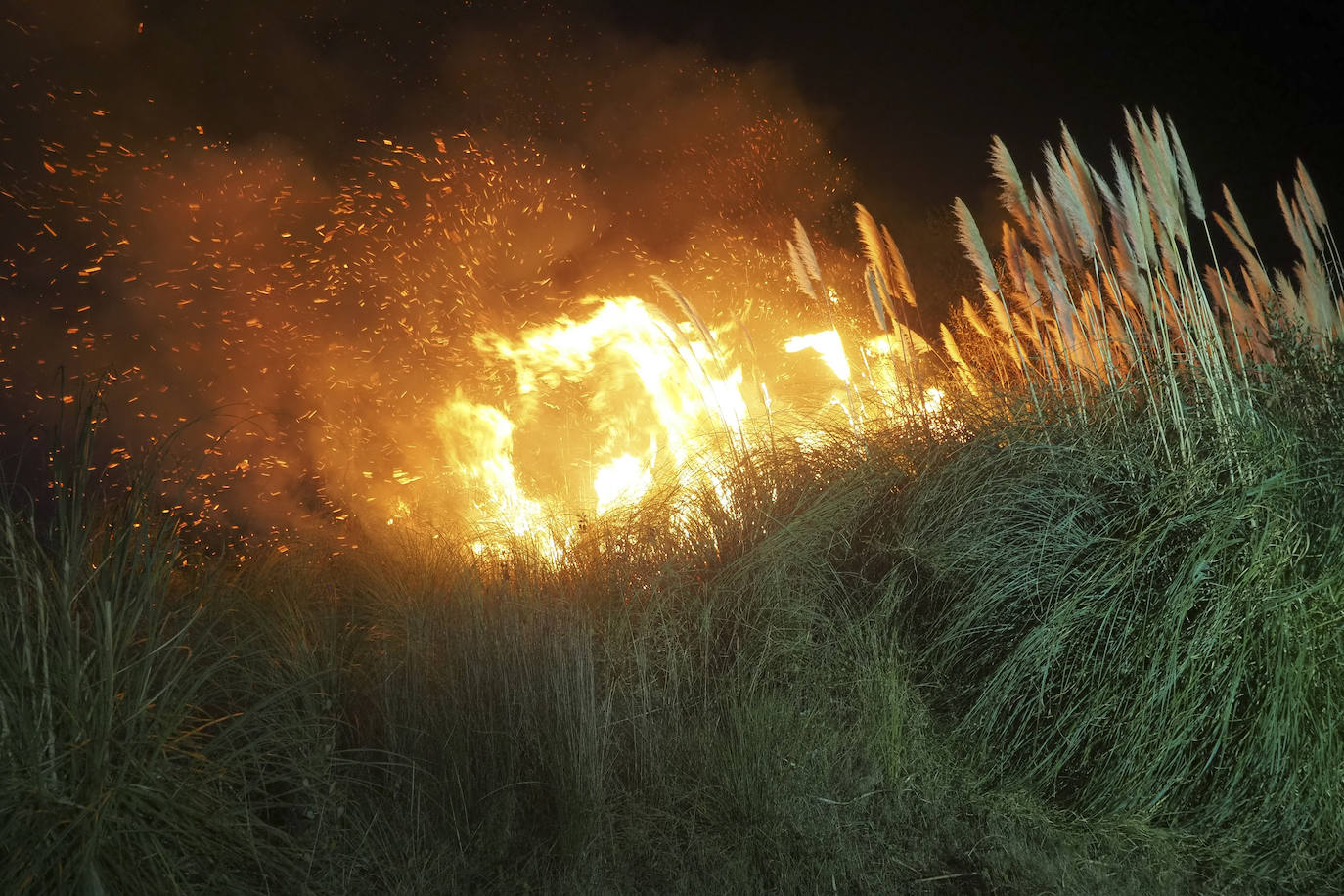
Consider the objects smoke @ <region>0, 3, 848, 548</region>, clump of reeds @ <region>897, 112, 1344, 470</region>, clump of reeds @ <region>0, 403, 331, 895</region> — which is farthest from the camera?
smoke @ <region>0, 3, 848, 548</region>

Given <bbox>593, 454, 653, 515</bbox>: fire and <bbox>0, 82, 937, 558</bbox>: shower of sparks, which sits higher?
<bbox>0, 82, 937, 558</bbox>: shower of sparks

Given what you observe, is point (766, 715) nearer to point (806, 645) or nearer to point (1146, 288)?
point (806, 645)

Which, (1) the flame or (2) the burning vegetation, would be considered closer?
(2) the burning vegetation

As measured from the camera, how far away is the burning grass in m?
2.63

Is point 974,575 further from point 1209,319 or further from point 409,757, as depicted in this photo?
point 409,757

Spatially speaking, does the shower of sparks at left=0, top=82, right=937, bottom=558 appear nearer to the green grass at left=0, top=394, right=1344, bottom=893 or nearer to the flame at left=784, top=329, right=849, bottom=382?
the flame at left=784, top=329, right=849, bottom=382

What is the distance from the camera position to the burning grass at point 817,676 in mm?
2627

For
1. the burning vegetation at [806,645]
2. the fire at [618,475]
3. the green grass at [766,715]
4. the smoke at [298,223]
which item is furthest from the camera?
the smoke at [298,223]

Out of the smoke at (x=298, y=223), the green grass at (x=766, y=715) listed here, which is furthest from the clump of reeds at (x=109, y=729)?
Result: the smoke at (x=298, y=223)

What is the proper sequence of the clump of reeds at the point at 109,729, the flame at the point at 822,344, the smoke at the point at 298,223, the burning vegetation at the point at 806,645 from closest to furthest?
1. the clump of reeds at the point at 109,729
2. the burning vegetation at the point at 806,645
3. the smoke at the point at 298,223
4. the flame at the point at 822,344

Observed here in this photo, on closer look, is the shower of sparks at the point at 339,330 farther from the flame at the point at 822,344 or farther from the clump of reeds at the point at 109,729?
the clump of reeds at the point at 109,729

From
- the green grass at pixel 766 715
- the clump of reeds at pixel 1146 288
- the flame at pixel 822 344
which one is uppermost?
the flame at pixel 822 344

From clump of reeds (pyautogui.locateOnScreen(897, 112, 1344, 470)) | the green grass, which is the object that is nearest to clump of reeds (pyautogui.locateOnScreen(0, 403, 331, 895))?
the green grass

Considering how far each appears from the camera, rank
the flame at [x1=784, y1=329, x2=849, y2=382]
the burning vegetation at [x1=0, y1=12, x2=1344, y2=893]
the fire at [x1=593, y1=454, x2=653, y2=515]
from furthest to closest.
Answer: the flame at [x1=784, y1=329, x2=849, y2=382], the fire at [x1=593, y1=454, x2=653, y2=515], the burning vegetation at [x1=0, y1=12, x2=1344, y2=893]
